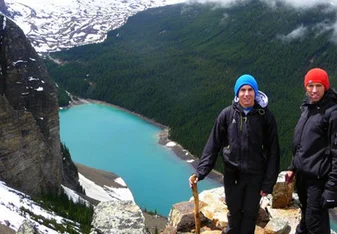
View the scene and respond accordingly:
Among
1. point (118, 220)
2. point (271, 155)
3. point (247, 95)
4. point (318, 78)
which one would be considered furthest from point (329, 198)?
point (118, 220)

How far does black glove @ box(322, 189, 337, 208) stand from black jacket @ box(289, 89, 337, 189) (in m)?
0.14

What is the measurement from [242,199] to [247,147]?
1.24 m

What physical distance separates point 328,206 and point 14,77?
35.6 m

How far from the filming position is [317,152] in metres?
7.98

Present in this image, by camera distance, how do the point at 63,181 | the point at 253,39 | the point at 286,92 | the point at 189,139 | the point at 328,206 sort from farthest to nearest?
the point at 253,39 < the point at 286,92 < the point at 189,139 < the point at 63,181 < the point at 328,206

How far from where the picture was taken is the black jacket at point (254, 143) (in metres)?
8.10

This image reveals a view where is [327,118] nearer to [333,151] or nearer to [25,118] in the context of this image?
[333,151]

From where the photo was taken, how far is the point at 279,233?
1063 centimetres

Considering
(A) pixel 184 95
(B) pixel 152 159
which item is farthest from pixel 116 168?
(A) pixel 184 95

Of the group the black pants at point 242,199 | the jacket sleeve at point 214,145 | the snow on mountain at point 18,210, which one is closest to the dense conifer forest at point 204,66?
the snow on mountain at point 18,210

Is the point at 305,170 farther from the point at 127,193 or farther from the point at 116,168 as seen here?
the point at 116,168

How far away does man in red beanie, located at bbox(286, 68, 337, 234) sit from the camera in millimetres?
7742

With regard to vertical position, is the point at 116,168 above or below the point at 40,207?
below

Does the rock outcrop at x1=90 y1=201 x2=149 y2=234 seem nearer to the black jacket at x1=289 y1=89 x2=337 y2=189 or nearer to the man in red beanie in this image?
the man in red beanie
